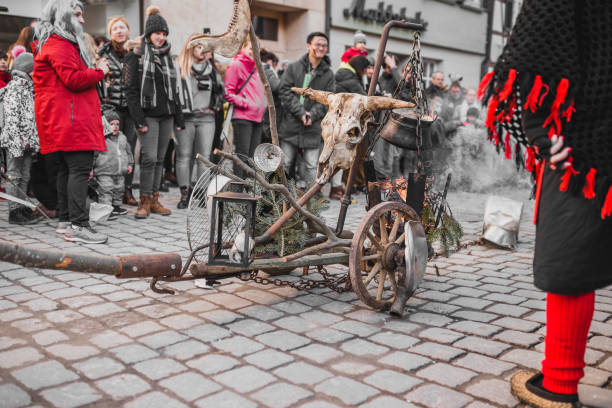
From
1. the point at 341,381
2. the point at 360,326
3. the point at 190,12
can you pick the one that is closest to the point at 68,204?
the point at 360,326

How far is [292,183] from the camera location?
12.6 ft

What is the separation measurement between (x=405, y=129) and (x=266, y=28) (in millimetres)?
10251

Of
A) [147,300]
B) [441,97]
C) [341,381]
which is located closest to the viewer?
[341,381]

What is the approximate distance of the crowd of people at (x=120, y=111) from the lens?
507 cm

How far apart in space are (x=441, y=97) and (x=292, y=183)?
7088 mm

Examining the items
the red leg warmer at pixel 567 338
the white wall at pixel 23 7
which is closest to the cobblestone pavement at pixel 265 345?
the red leg warmer at pixel 567 338

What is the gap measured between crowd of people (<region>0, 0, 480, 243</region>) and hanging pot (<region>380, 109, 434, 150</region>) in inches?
42.0

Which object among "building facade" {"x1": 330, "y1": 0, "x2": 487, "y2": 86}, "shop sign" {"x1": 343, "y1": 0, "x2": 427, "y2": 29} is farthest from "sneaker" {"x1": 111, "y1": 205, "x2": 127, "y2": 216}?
"shop sign" {"x1": 343, "y1": 0, "x2": 427, "y2": 29}

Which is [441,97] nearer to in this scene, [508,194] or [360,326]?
[508,194]

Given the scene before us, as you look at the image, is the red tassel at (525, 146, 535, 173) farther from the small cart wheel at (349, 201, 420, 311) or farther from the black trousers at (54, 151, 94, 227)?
the black trousers at (54, 151, 94, 227)

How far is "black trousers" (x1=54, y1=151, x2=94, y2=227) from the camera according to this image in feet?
17.1

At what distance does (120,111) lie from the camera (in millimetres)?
7246

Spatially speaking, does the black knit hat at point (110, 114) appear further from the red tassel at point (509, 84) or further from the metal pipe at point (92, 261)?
the red tassel at point (509, 84)


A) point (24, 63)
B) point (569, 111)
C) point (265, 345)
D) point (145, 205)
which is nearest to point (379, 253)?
point (265, 345)
